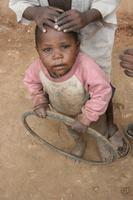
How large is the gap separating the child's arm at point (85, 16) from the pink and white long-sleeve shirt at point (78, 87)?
297 mm

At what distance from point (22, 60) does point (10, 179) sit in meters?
2.05

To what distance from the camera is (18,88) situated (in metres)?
3.22

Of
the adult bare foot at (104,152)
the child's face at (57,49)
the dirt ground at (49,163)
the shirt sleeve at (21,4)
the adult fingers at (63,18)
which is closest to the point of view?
the adult fingers at (63,18)

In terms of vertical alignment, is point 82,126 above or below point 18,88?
above

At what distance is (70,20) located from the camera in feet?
4.14

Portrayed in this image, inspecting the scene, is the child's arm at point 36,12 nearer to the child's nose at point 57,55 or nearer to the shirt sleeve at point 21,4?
the shirt sleeve at point 21,4

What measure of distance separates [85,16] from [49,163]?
1.70m

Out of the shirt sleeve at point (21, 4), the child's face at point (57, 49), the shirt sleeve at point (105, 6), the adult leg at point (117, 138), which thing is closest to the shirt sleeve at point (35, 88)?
the child's face at point (57, 49)

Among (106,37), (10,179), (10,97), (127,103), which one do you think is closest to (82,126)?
(106,37)

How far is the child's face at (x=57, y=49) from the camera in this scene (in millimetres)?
1352

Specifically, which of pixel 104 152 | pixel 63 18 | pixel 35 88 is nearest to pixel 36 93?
pixel 35 88

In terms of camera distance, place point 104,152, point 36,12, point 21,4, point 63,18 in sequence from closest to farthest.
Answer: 1. point 63,18
2. point 36,12
3. point 21,4
4. point 104,152

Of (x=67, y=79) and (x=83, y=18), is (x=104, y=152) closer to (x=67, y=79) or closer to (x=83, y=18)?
(x=67, y=79)

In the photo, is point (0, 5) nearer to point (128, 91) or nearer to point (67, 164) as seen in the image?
point (128, 91)
